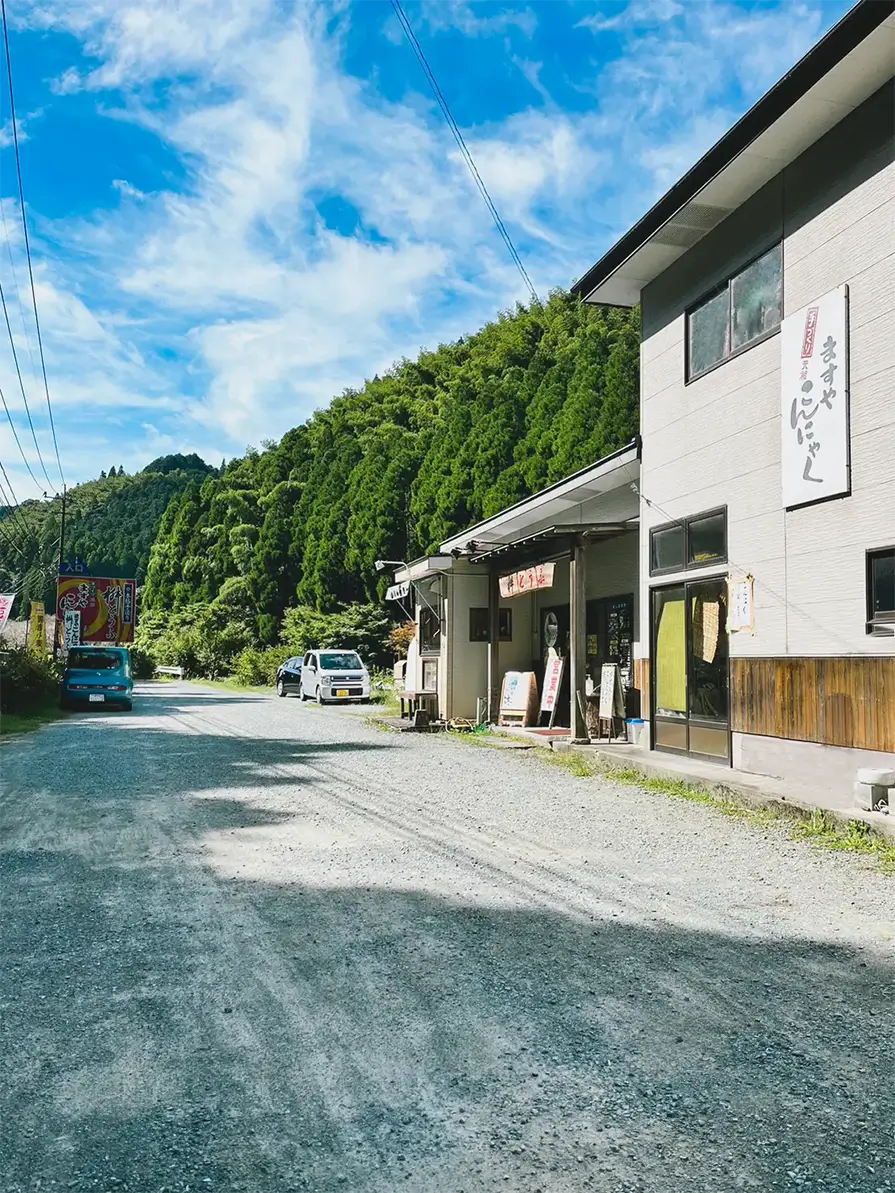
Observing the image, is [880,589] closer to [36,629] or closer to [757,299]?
[757,299]

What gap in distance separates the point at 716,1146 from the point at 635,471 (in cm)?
1096

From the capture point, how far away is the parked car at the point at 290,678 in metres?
30.5

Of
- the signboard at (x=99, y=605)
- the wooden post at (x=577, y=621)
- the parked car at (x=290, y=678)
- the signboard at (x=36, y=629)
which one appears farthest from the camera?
the signboard at (x=99, y=605)

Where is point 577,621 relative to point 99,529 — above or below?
below

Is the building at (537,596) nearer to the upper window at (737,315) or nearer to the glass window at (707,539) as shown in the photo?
the upper window at (737,315)

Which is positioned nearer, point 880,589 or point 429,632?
point 880,589

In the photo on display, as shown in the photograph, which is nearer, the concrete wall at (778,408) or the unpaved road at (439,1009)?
the unpaved road at (439,1009)

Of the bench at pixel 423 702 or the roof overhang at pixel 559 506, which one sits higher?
the roof overhang at pixel 559 506

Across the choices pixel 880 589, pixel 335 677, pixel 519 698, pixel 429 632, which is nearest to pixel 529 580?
pixel 519 698

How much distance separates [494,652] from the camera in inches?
714

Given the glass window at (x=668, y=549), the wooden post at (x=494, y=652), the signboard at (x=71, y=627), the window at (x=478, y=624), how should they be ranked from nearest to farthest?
the glass window at (x=668, y=549), the wooden post at (x=494, y=652), the window at (x=478, y=624), the signboard at (x=71, y=627)

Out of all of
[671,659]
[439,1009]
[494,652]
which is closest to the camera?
[439,1009]

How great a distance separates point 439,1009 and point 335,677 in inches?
893

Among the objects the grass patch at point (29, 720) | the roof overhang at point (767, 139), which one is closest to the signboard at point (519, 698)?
the roof overhang at point (767, 139)
